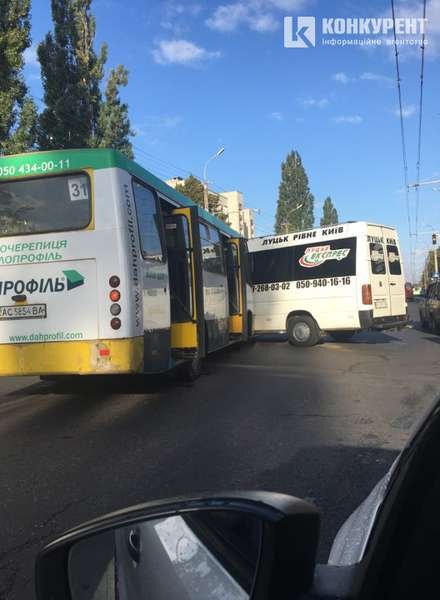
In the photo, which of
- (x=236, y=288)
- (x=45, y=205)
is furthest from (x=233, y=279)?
(x=45, y=205)

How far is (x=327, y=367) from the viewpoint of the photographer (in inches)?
427

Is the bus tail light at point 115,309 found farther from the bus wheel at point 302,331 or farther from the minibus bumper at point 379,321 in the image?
the bus wheel at point 302,331

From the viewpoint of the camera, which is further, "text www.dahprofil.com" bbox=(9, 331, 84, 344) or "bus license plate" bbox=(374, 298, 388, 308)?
"bus license plate" bbox=(374, 298, 388, 308)

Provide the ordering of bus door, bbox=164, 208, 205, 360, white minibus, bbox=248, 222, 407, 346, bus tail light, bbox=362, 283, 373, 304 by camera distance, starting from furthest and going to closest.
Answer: white minibus, bbox=248, 222, 407, 346
bus tail light, bbox=362, 283, 373, 304
bus door, bbox=164, 208, 205, 360

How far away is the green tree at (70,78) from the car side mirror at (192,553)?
63.0 feet

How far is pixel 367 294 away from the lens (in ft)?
45.2

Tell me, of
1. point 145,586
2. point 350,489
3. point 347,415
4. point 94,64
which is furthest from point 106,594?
point 94,64

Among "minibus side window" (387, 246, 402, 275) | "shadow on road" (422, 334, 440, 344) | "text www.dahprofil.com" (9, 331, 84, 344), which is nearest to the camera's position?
"text www.dahprofil.com" (9, 331, 84, 344)

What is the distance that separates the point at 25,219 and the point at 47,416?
2561mm

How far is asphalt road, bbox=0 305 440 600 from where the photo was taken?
3.87 metres

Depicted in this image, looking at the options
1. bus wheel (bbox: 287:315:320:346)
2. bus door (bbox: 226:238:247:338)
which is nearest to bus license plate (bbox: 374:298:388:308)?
bus wheel (bbox: 287:315:320:346)

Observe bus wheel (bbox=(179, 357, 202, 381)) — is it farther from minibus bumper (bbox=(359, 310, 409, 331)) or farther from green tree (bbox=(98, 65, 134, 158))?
green tree (bbox=(98, 65, 134, 158))

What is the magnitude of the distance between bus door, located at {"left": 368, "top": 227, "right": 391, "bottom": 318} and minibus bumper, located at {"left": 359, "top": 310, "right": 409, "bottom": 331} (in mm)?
135

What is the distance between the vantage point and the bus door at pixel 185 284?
8.63 m
